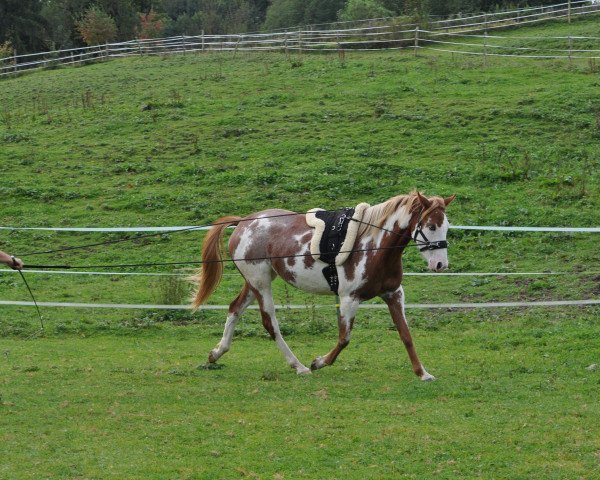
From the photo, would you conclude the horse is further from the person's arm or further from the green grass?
the person's arm

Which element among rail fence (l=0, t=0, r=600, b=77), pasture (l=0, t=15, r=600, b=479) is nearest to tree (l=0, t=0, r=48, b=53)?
rail fence (l=0, t=0, r=600, b=77)

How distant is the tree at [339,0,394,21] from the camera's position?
6108cm

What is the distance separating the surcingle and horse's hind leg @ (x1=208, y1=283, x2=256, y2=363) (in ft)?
4.15

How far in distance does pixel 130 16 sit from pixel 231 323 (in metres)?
52.6

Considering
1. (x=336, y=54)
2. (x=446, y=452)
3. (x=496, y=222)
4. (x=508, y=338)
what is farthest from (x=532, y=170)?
(x=336, y=54)

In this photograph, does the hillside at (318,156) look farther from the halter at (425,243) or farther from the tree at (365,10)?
the tree at (365,10)

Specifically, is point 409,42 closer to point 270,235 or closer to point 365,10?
point 365,10

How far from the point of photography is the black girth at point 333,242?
11.3m

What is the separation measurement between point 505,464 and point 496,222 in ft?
37.9

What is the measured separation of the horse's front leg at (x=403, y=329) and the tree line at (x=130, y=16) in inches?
1357

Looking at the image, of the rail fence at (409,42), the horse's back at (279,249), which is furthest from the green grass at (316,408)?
the rail fence at (409,42)

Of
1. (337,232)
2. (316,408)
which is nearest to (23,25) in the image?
(337,232)

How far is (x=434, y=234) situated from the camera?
10.6 meters

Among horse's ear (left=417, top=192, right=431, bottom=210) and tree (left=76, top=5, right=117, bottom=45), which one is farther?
tree (left=76, top=5, right=117, bottom=45)
